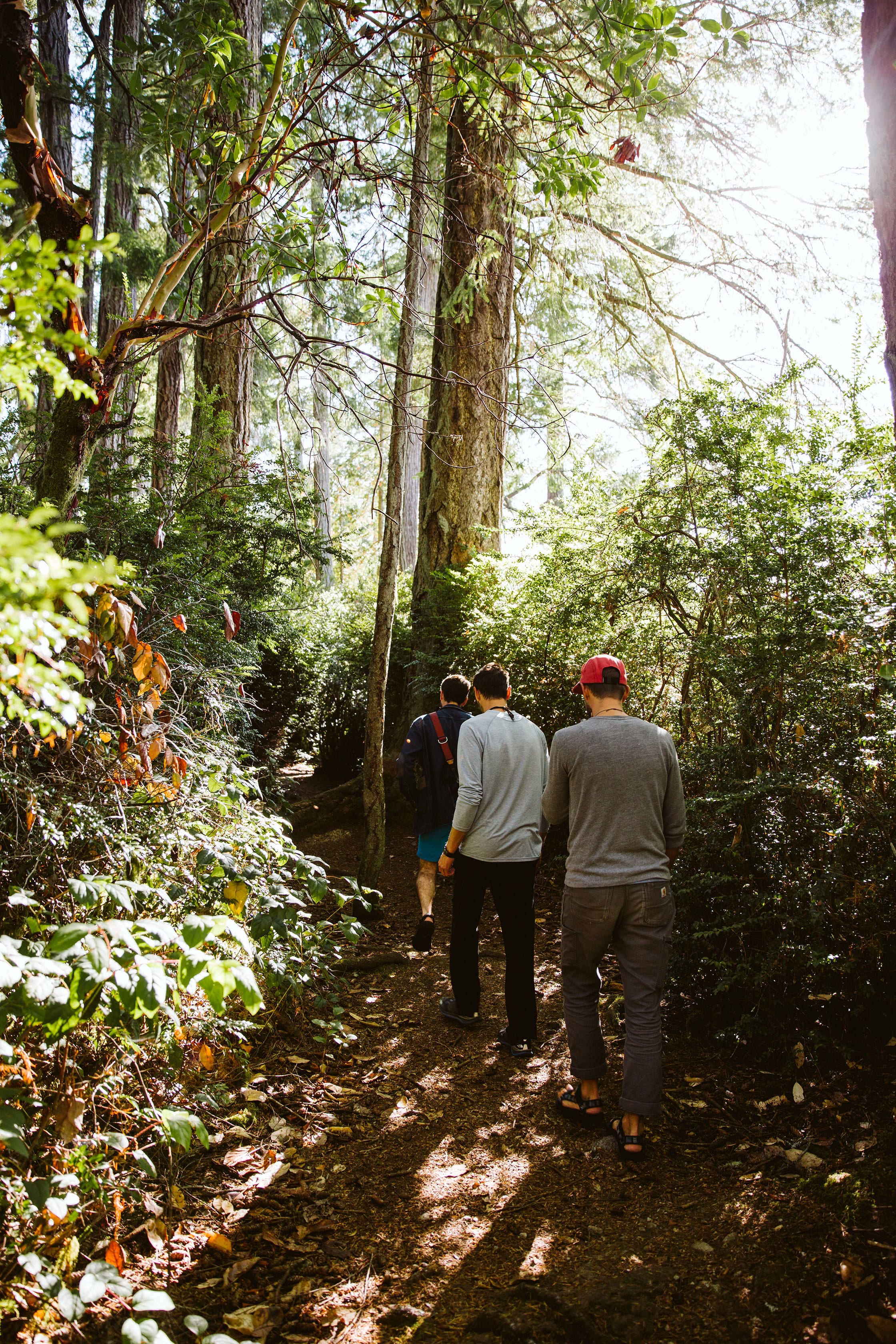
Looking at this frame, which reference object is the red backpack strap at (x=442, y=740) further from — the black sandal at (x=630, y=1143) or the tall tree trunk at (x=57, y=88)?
the tall tree trunk at (x=57, y=88)

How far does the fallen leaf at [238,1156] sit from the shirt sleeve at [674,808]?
2251mm

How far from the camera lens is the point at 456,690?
593cm

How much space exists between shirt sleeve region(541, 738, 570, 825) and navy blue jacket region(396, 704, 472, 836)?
6.12 feet

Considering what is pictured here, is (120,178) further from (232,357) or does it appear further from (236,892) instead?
(236,892)

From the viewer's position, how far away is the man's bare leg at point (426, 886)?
5984mm

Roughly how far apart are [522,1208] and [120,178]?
12245 mm

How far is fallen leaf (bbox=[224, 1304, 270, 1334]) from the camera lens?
2.48 m

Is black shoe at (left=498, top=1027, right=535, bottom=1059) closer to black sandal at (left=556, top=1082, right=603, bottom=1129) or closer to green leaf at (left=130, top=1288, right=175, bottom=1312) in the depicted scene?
black sandal at (left=556, top=1082, right=603, bottom=1129)

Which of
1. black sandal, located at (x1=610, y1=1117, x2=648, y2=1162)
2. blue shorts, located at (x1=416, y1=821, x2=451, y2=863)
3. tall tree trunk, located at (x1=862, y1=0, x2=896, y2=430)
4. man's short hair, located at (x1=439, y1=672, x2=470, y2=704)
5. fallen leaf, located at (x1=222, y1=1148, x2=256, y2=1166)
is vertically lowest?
fallen leaf, located at (x1=222, y1=1148, x2=256, y2=1166)

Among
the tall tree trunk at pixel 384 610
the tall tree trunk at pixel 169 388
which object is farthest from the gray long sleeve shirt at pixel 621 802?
the tall tree trunk at pixel 169 388

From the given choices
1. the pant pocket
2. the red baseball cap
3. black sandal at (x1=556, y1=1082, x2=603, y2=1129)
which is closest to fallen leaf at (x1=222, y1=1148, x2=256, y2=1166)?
black sandal at (x1=556, y1=1082, x2=603, y2=1129)

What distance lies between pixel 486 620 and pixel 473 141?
5.74 meters

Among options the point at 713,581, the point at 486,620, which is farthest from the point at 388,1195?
the point at 486,620

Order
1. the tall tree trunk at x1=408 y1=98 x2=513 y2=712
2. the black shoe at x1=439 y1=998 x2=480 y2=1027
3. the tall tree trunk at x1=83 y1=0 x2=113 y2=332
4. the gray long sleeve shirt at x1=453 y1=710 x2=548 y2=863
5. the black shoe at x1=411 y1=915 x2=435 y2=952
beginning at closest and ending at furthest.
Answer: the gray long sleeve shirt at x1=453 y1=710 x2=548 y2=863, the black shoe at x1=439 y1=998 x2=480 y2=1027, the black shoe at x1=411 y1=915 x2=435 y2=952, the tall tree trunk at x1=408 y1=98 x2=513 y2=712, the tall tree trunk at x1=83 y1=0 x2=113 y2=332
